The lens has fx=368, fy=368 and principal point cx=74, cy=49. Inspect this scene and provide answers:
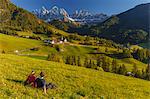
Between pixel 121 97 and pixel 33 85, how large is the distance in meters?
8.28

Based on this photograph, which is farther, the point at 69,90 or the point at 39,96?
the point at 69,90

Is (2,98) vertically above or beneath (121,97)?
above

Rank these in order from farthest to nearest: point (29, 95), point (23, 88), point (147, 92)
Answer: point (147, 92), point (23, 88), point (29, 95)

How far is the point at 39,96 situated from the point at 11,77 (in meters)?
6.79

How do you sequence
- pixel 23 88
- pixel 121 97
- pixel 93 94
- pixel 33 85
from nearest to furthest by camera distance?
pixel 23 88 → pixel 33 85 → pixel 93 94 → pixel 121 97

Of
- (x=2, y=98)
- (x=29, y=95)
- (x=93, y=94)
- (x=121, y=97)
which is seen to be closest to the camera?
(x=2, y=98)

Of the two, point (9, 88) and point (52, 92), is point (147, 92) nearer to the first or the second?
point (52, 92)

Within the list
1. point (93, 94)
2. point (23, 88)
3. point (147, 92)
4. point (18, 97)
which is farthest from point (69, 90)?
point (147, 92)

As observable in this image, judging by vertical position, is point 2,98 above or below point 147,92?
above

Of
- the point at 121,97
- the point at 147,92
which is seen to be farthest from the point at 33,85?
the point at 147,92

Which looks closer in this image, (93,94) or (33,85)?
Answer: (33,85)

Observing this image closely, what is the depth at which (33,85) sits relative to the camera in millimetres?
26938

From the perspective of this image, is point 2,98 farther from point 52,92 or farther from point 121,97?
point 121,97

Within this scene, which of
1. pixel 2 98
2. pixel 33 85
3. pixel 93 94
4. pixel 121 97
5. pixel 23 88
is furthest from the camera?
pixel 121 97
